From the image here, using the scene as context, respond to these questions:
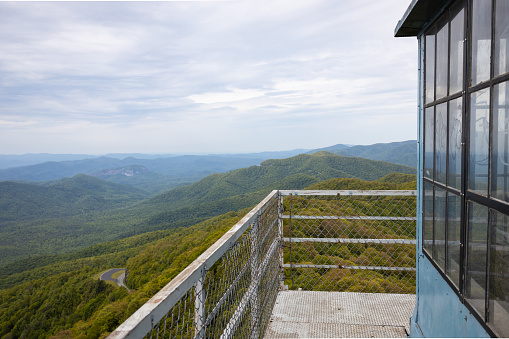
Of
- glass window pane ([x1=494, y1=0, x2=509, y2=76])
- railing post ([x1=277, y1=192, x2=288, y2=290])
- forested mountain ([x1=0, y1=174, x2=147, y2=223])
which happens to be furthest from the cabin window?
forested mountain ([x1=0, y1=174, x2=147, y2=223])

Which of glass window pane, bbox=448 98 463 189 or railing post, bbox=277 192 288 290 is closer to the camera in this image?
glass window pane, bbox=448 98 463 189

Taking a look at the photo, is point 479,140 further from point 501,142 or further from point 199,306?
point 199,306

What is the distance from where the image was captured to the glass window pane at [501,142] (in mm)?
1295

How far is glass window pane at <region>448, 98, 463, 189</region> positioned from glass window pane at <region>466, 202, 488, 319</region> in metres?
0.27

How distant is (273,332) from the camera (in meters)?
3.08

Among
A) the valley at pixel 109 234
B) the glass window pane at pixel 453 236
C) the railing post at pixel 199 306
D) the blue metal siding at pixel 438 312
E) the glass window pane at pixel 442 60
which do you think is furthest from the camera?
the valley at pixel 109 234

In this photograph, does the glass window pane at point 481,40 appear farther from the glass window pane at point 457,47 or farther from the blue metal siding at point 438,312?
the blue metal siding at point 438,312

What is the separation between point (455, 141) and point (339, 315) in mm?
2279

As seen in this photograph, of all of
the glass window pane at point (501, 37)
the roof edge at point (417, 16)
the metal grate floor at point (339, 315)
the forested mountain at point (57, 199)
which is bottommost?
the forested mountain at point (57, 199)

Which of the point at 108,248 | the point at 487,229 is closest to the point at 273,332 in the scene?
the point at 487,229

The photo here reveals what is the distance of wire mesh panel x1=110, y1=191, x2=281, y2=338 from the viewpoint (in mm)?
944

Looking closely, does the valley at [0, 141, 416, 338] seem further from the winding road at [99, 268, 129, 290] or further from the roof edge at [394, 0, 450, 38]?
the roof edge at [394, 0, 450, 38]

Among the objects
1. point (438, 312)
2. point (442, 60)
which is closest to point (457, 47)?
point (442, 60)

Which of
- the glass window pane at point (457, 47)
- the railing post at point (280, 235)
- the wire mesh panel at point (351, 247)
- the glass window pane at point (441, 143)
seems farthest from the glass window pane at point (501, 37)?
the railing post at point (280, 235)
